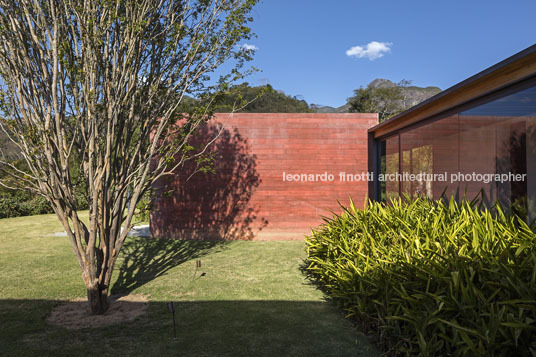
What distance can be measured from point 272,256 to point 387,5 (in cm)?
2123

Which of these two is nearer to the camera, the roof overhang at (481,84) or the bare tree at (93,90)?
the roof overhang at (481,84)

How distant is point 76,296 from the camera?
5.70 m

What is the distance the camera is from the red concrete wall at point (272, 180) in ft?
34.3

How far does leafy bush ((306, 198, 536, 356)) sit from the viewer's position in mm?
2639

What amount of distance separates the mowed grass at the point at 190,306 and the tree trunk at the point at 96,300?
494 millimetres

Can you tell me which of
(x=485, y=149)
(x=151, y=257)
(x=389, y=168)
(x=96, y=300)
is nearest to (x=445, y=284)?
(x=485, y=149)

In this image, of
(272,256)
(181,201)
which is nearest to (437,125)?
(272,256)

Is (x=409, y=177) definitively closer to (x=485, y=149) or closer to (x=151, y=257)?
(x=485, y=149)

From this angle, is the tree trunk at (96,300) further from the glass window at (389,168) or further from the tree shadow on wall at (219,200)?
the glass window at (389,168)

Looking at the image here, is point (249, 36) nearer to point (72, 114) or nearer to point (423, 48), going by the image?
point (72, 114)

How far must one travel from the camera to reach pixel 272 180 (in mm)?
10500

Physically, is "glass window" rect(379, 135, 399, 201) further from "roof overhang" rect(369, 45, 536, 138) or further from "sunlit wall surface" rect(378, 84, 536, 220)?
"roof overhang" rect(369, 45, 536, 138)

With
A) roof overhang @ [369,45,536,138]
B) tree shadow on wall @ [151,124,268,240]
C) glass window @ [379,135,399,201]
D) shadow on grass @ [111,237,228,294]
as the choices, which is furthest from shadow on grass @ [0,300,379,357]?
tree shadow on wall @ [151,124,268,240]

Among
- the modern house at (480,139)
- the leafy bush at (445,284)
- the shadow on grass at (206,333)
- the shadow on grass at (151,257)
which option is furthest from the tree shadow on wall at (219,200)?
the leafy bush at (445,284)
